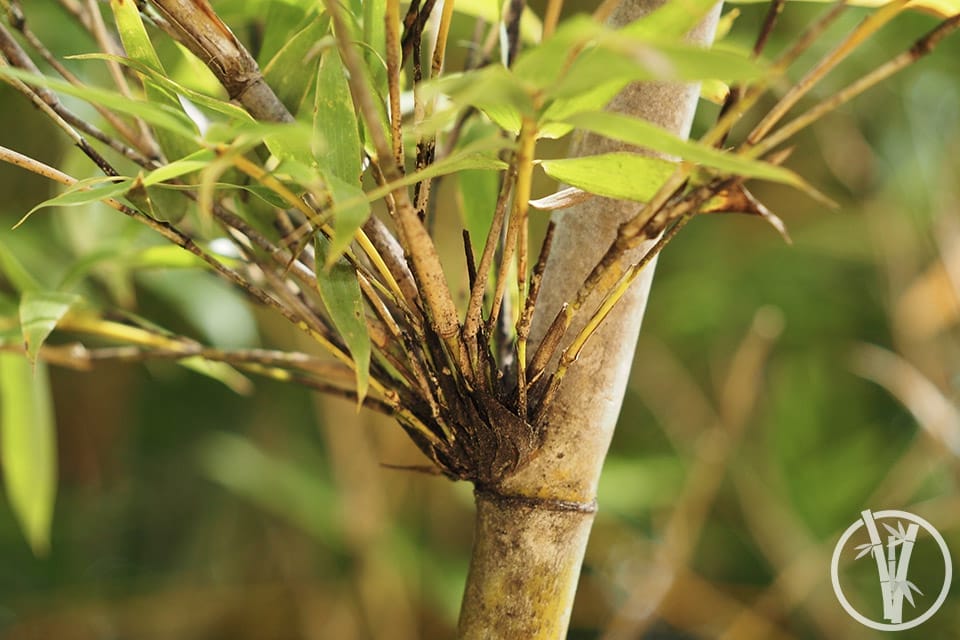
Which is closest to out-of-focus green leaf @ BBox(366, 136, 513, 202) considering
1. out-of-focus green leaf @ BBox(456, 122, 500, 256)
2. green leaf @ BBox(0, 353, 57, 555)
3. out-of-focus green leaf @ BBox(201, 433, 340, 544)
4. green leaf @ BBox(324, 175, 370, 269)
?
green leaf @ BBox(324, 175, 370, 269)

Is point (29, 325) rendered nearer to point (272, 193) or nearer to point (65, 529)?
point (272, 193)

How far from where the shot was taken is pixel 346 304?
25cm

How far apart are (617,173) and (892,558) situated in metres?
0.31

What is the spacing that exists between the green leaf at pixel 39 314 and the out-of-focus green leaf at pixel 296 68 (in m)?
0.12

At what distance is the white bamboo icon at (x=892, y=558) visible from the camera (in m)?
0.39

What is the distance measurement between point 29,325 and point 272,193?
119mm

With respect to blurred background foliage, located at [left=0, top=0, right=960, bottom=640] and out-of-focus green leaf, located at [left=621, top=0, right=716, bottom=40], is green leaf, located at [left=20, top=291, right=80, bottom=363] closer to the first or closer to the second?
out-of-focus green leaf, located at [left=621, top=0, right=716, bottom=40]

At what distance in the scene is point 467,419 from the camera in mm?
280

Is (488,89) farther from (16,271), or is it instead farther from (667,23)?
(16,271)

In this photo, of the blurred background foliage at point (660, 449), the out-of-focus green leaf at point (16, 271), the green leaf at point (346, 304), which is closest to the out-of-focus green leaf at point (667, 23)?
the green leaf at point (346, 304)

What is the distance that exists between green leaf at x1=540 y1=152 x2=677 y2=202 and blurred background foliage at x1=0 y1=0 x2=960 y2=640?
0.57m

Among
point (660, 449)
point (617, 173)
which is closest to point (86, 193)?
point (617, 173)

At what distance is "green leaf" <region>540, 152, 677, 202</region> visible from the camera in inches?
8.8

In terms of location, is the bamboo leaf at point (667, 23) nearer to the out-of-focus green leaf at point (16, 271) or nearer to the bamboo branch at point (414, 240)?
the bamboo branch at point (414, 240)
